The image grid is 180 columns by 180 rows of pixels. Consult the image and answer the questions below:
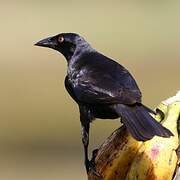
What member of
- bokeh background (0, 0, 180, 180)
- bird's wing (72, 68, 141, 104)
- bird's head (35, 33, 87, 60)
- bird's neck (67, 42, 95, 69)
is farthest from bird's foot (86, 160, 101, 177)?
bokeh background (0, 0, 180, 180)

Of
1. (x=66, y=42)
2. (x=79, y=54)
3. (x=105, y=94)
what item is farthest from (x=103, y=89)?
(x=66, y=42)

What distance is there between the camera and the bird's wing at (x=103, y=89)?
3500mm

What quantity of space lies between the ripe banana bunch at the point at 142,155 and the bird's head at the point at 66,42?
0.87 m

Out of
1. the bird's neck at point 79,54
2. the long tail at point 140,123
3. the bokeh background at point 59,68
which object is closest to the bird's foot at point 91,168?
the long tail at point 140,123

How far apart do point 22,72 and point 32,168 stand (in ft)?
8.09

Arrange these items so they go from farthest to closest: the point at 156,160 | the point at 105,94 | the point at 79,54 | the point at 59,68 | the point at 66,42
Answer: the point at 59,68, the point at 66,42, the point at 79,54, the point at 105,94, the point at 156,160

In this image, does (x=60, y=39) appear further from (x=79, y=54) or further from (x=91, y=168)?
(x=91, y=168)

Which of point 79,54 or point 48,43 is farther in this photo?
point 48,43

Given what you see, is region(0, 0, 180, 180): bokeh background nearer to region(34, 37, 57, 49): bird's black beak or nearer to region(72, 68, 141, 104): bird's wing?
region(34, 37, 57, 49): bird's black beak

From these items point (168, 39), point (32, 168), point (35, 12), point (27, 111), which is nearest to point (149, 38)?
point (168, 39)

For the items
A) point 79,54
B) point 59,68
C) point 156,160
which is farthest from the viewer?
point 59,68

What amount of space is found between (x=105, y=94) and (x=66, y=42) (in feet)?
2.20

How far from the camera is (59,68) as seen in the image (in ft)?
37.6

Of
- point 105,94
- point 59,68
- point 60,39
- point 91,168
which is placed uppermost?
point 60,39
